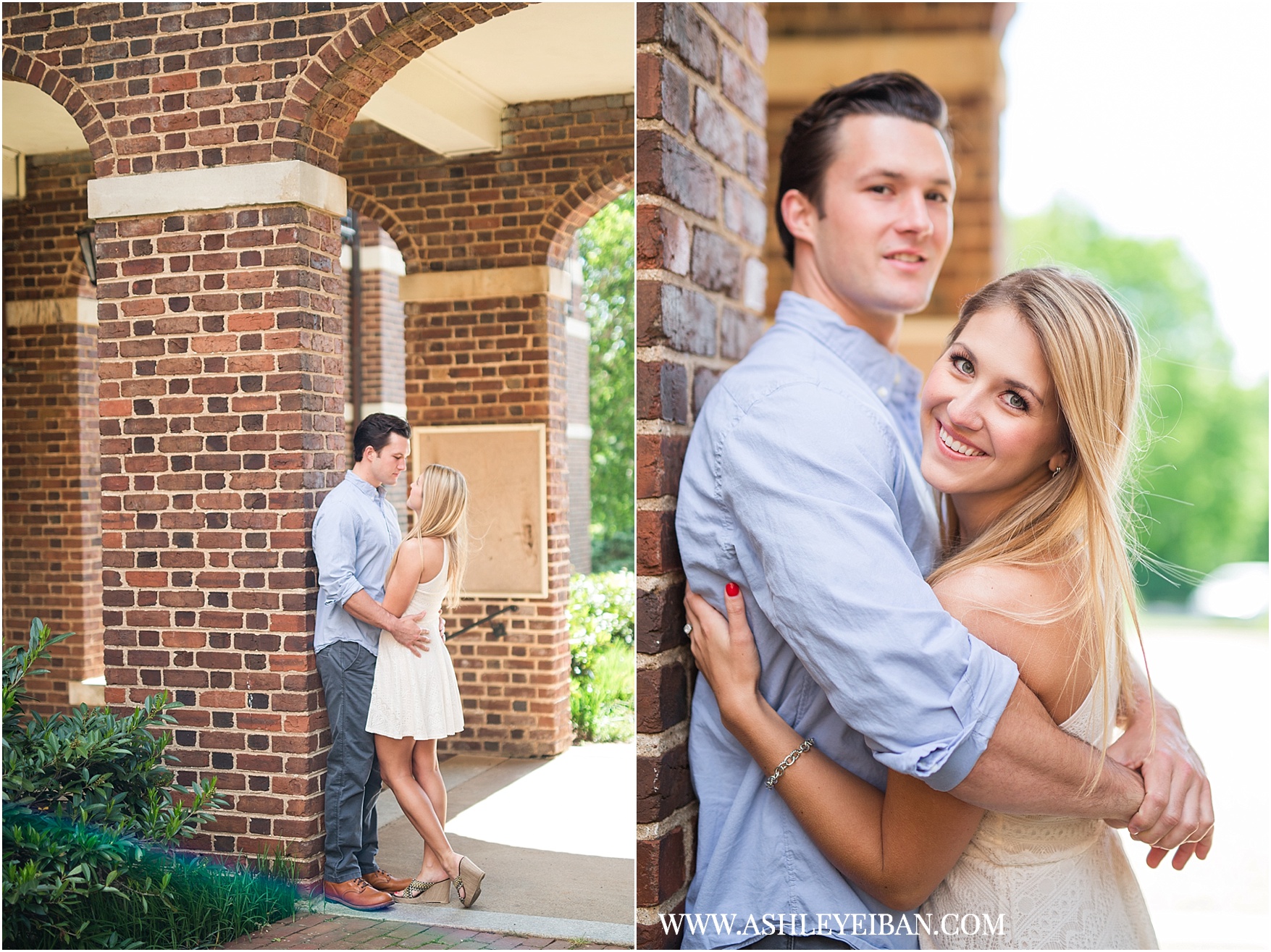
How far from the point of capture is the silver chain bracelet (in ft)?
5.42

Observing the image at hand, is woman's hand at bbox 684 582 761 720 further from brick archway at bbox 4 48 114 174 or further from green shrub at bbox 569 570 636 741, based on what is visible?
brick archway at bbox 4 48 114 174

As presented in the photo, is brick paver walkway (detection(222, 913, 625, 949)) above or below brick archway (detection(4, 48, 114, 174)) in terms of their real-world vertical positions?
below

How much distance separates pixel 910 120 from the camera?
1945 millimetres

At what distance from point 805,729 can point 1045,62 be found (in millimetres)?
3257

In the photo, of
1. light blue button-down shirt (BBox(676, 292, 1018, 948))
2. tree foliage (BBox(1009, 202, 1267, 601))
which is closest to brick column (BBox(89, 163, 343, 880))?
light blue button-down shirt (BBox(676, 292, 1018, 948))

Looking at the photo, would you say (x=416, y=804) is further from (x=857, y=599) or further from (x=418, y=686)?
(x=857, y=599)

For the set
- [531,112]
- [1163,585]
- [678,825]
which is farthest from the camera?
[1163,585]

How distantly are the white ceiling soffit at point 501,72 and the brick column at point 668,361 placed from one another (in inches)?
4.6

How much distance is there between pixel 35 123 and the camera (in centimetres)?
184

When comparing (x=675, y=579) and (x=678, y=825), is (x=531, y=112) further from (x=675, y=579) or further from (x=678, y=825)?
(x=678, y=825)

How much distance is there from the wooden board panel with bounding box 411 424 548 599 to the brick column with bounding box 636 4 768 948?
32 centimetres

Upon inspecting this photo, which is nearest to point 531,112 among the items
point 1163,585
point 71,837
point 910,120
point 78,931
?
point 910,120

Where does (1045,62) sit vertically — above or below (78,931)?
above

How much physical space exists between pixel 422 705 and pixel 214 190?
3.52ft
